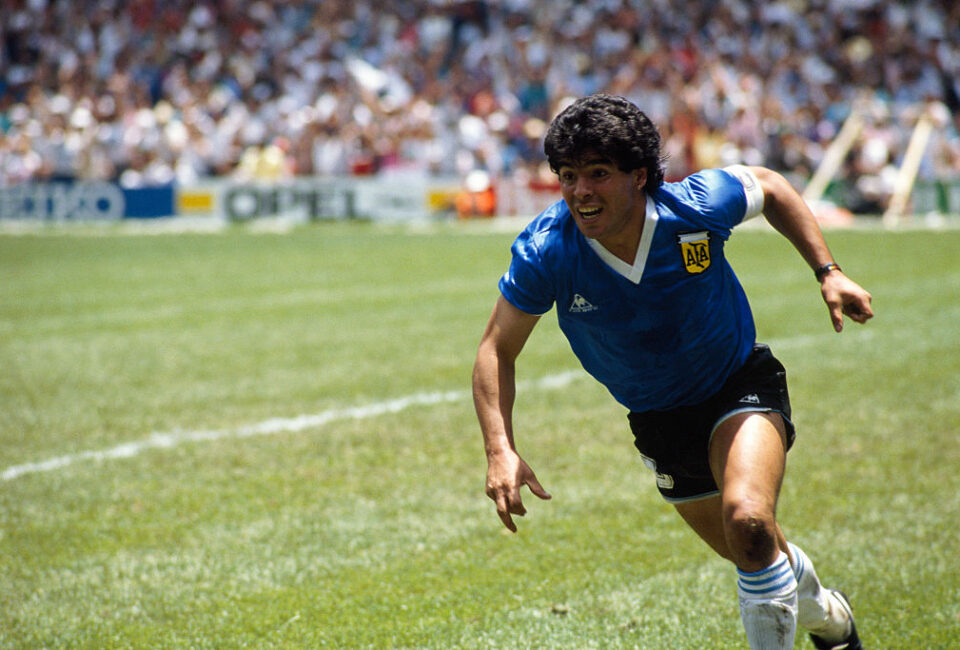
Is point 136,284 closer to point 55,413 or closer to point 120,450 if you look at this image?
point 55,413

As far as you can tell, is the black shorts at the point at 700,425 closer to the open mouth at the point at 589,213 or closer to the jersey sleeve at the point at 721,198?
the jersey sleeve at the point at 721,198

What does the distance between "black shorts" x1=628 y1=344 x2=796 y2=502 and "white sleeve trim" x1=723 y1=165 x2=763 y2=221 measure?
1.59ft

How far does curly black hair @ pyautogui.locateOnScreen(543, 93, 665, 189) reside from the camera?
327cm

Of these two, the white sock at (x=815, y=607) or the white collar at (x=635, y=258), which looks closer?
the white collar at (x=635, y=258)

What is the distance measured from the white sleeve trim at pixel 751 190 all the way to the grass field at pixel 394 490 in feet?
4.97

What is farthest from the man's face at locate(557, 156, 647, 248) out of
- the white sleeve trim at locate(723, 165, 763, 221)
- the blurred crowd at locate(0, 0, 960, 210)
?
the blurred crowd at locate(0, 0, 960, 210)

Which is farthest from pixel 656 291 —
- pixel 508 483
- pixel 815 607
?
pixel 815 607

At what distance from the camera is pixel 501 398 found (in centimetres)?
334

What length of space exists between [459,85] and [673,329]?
74.1 ft

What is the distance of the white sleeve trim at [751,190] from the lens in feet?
11.9

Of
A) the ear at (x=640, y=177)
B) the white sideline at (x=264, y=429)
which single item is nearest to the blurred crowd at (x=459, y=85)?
the white sideline at (x=264, y=429)

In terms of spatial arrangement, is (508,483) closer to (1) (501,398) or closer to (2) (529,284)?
(1) (501,398)

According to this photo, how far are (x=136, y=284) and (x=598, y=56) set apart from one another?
14.6 m

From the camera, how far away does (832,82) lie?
935 inches
